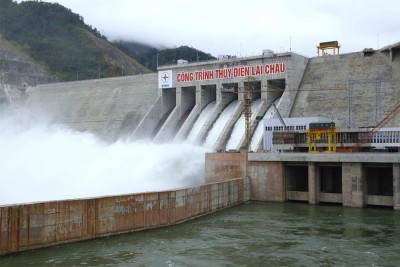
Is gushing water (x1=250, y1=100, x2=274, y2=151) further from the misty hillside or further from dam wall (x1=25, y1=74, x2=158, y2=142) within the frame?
the misty hillside

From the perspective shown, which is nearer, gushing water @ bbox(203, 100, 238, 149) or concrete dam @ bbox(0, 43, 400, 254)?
concrete dam @ bbox(0, 43, 400, 254)

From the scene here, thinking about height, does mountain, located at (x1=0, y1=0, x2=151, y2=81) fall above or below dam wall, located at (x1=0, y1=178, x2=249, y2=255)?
above

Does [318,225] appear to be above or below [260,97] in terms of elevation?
below

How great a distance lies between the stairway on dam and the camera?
36.5 m

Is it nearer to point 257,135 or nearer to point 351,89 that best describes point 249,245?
point 257,135

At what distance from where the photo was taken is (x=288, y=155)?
3036 centimetres

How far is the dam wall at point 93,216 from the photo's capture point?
16953 millimetres

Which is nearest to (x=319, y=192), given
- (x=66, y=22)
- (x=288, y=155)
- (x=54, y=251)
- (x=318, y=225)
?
(x=288, y=155)

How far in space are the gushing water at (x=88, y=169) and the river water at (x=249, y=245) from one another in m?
8.62

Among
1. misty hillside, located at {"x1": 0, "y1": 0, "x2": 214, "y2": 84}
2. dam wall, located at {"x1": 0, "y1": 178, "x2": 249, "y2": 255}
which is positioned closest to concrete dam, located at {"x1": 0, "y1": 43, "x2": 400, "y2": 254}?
dam wall, located at {"x1": 0, "y1": 178, "x2": 249, "y2": 255}

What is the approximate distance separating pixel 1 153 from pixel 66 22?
9369 cm

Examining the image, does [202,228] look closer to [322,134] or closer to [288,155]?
[288,155]

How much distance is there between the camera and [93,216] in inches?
770

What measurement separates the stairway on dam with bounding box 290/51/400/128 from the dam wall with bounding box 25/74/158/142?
1876 centimetres
